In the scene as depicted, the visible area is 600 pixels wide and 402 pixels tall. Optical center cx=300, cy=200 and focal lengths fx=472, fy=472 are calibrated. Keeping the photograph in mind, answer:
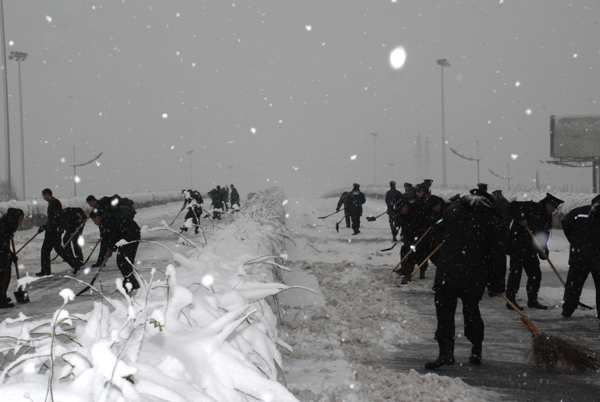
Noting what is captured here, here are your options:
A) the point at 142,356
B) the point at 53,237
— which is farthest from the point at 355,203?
the point at 142,356

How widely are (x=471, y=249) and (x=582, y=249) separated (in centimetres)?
244

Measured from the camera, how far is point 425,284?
9.05 meters

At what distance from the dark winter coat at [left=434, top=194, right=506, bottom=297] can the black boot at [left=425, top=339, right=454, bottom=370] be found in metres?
0.57

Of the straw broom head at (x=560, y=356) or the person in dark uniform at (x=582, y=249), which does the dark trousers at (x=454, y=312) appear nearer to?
the straw broom head at (x=560, y=356)

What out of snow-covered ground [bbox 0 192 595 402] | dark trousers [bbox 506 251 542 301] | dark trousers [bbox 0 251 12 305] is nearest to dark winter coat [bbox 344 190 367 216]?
snow-covered ground [bbox 0 192 595 402]

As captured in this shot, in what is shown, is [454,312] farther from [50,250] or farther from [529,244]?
[50,250]

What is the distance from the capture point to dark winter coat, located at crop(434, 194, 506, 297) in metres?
4.75

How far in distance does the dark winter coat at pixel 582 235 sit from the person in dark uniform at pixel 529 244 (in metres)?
0.75

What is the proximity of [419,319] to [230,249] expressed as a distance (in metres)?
2.89

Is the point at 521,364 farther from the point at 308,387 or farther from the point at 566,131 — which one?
the point at 566,131

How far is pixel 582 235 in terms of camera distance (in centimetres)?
624

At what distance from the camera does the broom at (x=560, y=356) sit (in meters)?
4.59

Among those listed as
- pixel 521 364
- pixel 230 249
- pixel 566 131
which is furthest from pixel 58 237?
pixel 566 131

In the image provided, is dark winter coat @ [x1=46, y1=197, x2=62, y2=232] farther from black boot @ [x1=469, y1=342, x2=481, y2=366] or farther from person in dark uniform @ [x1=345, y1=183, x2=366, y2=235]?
person in dark uniform @ [x1=345, y1=183, x2=366, y2=235]
